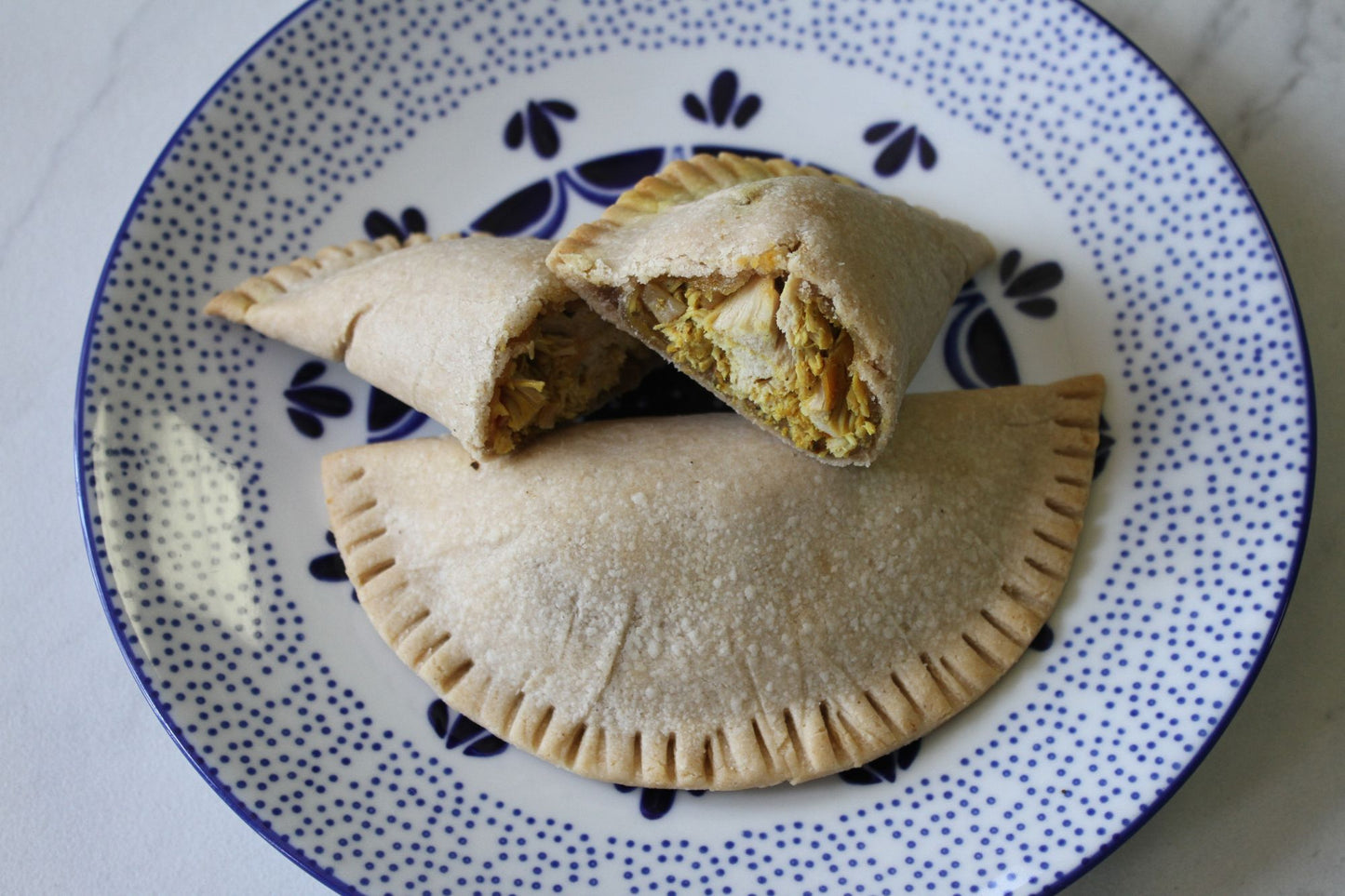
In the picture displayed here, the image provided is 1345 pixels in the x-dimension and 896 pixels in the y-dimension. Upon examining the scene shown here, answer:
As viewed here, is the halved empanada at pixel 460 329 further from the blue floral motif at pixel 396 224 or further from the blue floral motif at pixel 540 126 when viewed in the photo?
the blue floral motif at pixel 540 126

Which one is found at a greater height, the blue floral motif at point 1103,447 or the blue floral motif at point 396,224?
the blue floral motif at point 396,224

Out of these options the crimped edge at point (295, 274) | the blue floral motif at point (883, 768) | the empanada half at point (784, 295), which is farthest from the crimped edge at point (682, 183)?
the blue floral motif at point (883, 768)

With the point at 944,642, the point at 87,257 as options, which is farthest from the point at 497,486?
the point at 87,257

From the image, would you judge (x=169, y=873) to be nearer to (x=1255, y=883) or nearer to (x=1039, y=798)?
(x=1039, y=798)

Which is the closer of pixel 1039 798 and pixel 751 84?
pixel 1039 798

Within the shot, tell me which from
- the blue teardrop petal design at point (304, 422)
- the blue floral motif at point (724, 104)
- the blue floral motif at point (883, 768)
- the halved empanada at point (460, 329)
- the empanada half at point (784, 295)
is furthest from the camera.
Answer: the blue floral motif at point (724, 104)
